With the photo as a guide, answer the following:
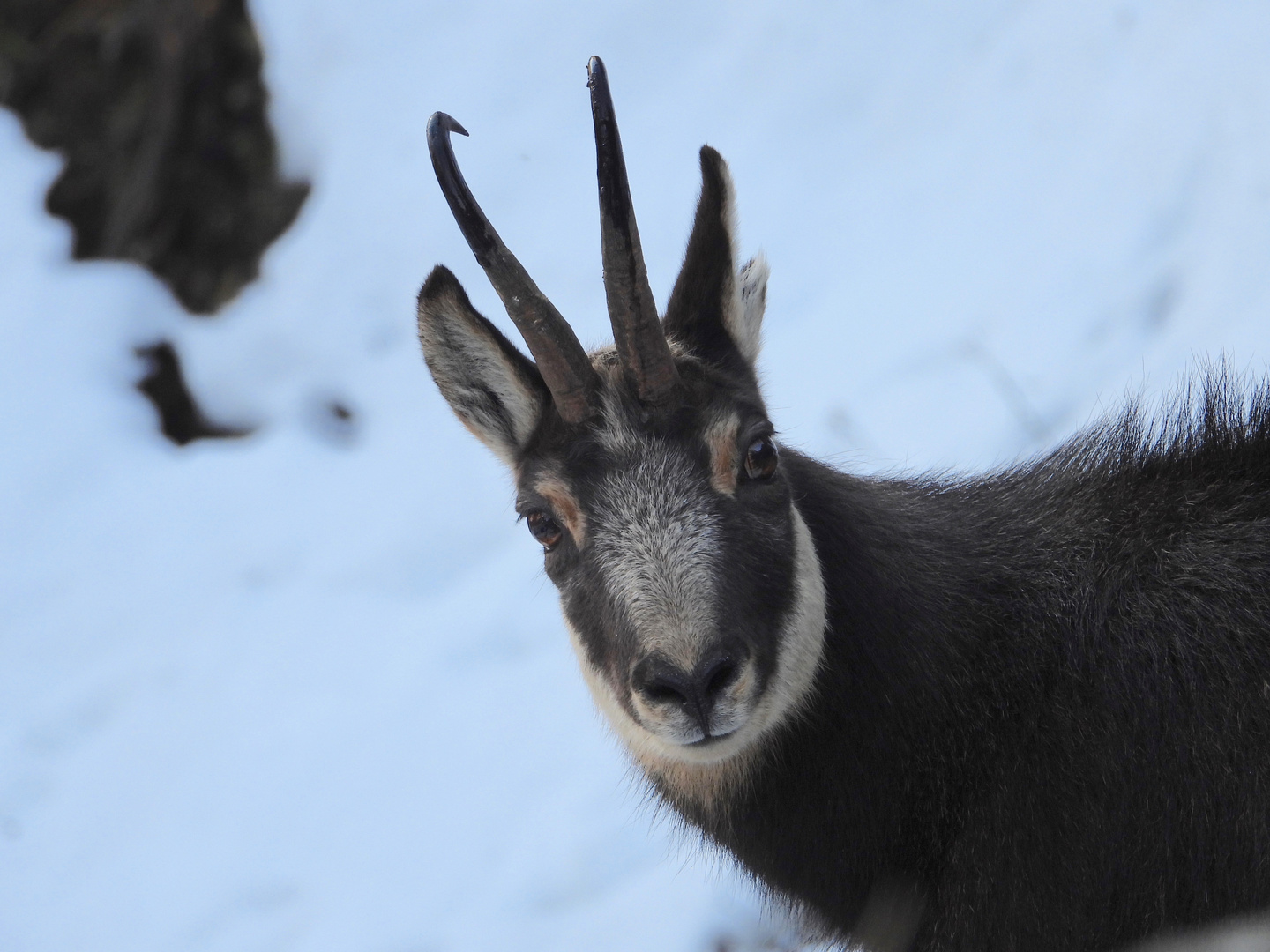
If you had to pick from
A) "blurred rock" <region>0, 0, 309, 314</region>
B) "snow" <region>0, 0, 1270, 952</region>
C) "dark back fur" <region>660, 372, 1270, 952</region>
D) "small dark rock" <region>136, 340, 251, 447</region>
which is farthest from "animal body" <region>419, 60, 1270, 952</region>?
"blurred rock" <region>0, 0, 309, 314</region>

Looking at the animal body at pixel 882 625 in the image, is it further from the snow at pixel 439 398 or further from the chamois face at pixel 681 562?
the snow at pixel 439 398

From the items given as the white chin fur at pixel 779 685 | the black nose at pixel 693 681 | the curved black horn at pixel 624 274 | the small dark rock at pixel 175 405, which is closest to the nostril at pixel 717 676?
the black nose at pixel 693 681

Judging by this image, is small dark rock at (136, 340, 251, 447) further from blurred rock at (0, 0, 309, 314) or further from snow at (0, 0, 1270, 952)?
blurred rock at (0, 0, 309, 314)

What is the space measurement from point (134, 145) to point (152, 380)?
2402 millimetres

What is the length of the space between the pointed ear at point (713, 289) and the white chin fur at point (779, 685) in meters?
0.76

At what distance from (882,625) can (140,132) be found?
9466 millimetres

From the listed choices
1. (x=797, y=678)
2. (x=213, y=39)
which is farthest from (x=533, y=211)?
(x=797, y=678)

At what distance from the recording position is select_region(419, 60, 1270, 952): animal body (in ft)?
12.5

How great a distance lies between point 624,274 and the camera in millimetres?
3994

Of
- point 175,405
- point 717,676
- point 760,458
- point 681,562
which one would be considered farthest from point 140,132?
point 717,676

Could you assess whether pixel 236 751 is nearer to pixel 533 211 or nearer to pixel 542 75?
pixel 533 211

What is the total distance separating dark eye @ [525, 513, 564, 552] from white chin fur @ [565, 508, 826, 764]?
29 centimetres

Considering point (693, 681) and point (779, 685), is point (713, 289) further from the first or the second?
point (693, 681)

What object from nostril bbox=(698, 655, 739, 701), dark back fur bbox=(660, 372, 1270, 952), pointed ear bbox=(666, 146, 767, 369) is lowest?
dark back fur bbox=(660, 372, 1270, 952)
